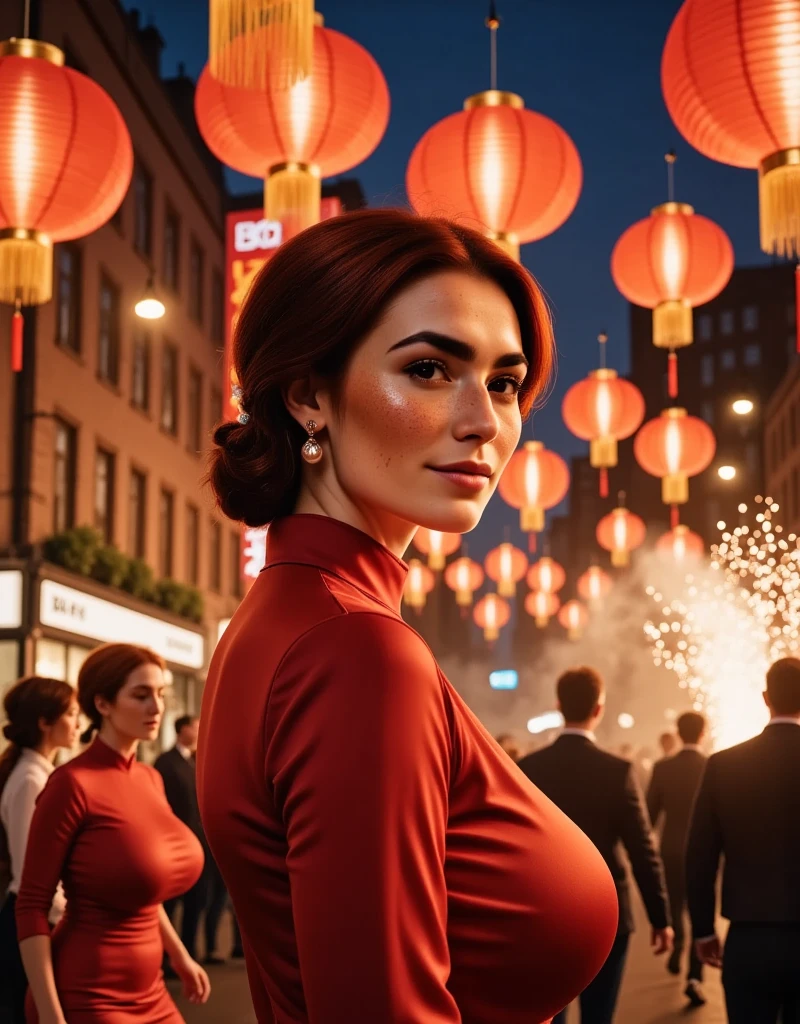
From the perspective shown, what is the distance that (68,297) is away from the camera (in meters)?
20.1

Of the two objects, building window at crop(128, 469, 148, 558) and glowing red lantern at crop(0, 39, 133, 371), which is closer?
glowing red lantern at crop(0, 39, 133, 371)

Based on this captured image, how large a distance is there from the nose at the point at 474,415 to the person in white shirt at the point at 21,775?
165 inches

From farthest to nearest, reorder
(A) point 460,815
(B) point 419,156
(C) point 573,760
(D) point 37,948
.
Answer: (B) point 419,156, (C) point 573,760, (D) point 37,948, (A) point 460,815

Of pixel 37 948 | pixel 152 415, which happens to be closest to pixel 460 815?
pixel 37 948

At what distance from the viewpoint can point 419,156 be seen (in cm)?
891

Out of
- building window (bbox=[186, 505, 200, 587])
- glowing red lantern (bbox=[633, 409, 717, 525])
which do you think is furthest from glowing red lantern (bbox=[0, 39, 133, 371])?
building window (bbox=[186, 505, 200, 587])

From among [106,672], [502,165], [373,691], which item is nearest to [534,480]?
[502,165]

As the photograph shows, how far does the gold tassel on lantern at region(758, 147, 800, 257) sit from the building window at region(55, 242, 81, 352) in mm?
14382

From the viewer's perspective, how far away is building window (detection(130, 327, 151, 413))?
2358 cm

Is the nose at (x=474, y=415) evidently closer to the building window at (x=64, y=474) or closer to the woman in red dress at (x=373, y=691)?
the woman in red dress at (x=373, y=691)

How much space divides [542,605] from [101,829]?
25.2 metres

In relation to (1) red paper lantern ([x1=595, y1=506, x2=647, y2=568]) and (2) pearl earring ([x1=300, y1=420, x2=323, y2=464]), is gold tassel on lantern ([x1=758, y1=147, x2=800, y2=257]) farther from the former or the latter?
(1) red paper lantern ([x1=595, y1=506, x2=647, y2=568])

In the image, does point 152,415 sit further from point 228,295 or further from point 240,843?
point 240,843

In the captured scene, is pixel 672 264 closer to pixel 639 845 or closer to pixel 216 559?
pixel 639 845
